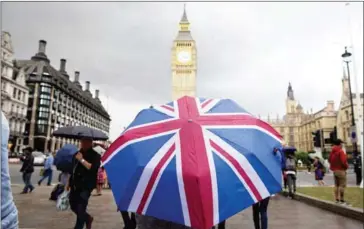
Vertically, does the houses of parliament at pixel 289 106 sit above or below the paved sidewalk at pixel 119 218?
above

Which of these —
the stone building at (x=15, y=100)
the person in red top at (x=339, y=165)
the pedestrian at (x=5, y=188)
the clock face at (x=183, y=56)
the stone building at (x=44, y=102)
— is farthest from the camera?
the clock face at (x=183, y=56)

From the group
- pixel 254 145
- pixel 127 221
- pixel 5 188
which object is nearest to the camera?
pixel 5 188

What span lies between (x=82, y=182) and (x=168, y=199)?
264cm

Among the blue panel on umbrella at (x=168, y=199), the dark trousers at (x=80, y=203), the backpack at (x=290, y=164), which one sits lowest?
the dark trousers at (x=80, y=203)

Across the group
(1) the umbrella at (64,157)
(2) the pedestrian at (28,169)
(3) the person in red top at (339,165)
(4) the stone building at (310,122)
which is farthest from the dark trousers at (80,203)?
(4) the stone building at (310,122)

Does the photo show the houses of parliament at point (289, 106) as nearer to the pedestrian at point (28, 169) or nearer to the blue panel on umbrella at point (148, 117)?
the pedestrian at point (28, 169)

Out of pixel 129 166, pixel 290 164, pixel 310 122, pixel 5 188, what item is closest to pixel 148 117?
pixel 129 166

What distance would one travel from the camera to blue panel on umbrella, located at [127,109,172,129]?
3387 mm

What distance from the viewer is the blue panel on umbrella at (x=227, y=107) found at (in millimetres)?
3402

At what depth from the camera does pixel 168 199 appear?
105 inches

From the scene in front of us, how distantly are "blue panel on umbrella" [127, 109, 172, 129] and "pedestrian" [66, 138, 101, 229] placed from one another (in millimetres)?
1655

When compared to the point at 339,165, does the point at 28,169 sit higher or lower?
lower

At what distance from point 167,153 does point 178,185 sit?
343mm

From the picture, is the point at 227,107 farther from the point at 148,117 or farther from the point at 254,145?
the point at 148,117
